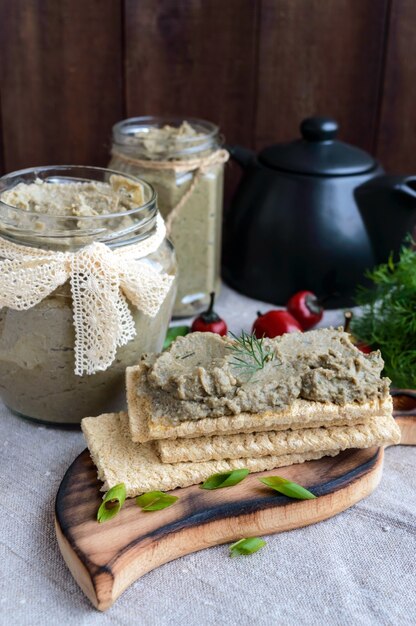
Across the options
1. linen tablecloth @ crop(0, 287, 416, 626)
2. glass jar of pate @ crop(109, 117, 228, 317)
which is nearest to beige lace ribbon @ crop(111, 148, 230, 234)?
glass jar of pate @ crop(109, 117, 228, 317)

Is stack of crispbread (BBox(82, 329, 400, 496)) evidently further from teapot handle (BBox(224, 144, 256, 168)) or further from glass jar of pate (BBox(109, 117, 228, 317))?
A: teapot handle (BBox(224, 144, 256, 168))

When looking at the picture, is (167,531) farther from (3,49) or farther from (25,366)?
(3,49)

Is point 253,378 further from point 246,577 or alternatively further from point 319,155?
point 319,155

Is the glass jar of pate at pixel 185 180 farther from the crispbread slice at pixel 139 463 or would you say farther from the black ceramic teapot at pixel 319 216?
the crispbread slice at pixel 139 463

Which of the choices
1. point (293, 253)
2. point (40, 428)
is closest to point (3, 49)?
point (293, 253)

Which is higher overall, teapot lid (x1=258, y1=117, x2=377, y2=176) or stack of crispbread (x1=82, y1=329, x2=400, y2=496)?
teapot lid (x1=258, y1=117, x2=377, y2=176)

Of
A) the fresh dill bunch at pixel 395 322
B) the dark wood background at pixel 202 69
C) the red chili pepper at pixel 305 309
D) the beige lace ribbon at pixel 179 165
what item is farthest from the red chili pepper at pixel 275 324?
the dark wood background at pixel 202 69
